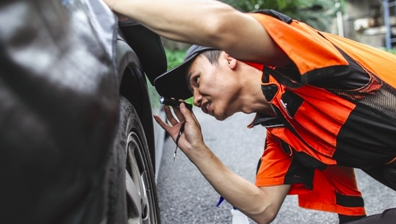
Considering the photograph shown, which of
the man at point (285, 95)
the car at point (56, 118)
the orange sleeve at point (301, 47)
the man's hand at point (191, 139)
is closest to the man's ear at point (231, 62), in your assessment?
the man at point (285, 95)

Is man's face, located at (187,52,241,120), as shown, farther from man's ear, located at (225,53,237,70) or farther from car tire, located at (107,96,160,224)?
car tire, located at (107,96,160,224)

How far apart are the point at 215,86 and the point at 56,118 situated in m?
0.97

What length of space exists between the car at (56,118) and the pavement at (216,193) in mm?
1758

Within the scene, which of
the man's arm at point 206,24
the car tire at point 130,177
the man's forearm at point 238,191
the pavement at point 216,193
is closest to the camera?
the car tire at point 130,177

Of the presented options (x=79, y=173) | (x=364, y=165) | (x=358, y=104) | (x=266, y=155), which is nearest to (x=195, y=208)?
(x=266, y=155)

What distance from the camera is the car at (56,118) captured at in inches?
35.9

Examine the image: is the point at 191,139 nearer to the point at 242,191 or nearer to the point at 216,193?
the point at 242,191

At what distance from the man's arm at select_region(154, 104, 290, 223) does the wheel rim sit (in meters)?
0.27

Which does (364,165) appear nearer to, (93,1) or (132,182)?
(132,182)

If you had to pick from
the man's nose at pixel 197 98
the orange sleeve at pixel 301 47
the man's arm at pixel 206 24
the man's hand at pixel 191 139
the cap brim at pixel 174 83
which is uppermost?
the man's arm at pixel 206 24

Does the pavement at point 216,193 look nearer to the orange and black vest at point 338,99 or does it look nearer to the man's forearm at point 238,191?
the man's forearm at point 238,191

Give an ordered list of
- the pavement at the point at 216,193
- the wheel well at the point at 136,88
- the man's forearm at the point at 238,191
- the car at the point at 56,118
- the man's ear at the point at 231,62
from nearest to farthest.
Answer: the car at the point at 56,118 → the wheel well at the point at 136,88 → the man's ear at the point at 231,62 → the man's forearm at the point at 238,191 → the pavement at the point at 216,193

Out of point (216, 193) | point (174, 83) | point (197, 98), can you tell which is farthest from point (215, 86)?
point (216, 193)

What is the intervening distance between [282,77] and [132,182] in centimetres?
56
